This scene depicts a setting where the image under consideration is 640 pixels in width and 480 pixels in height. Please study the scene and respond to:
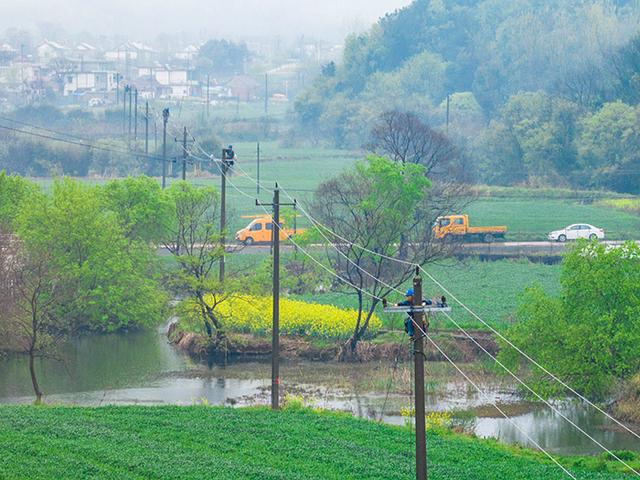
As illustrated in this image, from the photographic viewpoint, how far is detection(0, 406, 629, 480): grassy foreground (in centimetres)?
2520

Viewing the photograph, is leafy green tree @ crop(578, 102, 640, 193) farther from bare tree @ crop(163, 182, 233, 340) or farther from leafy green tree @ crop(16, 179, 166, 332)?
leafy green tree @ crop(16, 179, 166, 332)

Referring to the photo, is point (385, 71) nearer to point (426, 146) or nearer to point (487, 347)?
point (426, 146)

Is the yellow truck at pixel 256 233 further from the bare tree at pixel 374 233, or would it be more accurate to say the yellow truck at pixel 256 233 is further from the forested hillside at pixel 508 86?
the forested hillside at pixel 508 86

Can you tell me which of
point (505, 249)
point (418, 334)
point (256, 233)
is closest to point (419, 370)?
point (418, 334)

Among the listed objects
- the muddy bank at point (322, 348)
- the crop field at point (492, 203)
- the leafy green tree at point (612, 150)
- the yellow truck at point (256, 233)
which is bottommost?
the muddy bank at point (322, 348)

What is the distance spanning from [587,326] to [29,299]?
1437 cm

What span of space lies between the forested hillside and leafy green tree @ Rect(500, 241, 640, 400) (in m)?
48.1

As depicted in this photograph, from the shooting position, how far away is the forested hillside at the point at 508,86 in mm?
86125

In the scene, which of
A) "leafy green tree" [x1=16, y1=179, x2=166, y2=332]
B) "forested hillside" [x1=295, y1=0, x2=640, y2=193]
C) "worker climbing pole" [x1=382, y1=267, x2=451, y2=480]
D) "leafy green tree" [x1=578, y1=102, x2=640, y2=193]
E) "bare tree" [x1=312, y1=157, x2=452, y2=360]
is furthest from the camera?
"forested hillside" [x1=295, y1=0, x2=640, y2=193]

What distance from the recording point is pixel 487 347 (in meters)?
41.1

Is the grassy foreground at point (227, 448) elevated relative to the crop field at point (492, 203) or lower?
lower

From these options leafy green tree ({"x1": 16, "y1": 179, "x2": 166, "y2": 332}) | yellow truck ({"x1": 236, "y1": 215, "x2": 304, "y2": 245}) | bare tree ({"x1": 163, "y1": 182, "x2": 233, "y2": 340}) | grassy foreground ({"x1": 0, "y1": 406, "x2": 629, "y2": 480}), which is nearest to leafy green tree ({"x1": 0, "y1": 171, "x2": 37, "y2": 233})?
leafy green tree ({"x1": 16, "y1": 179, "x2": 166, "y2": 332})

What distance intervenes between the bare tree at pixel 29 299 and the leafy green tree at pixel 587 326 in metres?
12.3

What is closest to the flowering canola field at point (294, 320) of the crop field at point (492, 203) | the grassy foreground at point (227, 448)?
the grassy foreground at point (227, 448)
